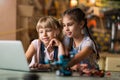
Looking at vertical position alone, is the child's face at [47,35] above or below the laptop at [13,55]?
above

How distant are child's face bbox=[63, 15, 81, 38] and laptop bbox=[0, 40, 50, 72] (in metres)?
0.21

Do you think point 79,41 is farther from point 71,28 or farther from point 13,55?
point 13,55

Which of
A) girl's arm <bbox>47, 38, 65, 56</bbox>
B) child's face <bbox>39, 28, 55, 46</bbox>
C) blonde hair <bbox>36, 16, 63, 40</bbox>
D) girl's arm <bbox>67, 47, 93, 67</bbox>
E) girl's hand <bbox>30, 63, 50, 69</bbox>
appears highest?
blonde hair <bbox>36, 16, 63, 40</bbox>

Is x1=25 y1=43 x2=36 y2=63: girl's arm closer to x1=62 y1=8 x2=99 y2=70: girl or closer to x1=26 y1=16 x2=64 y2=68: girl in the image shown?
x1=26 y1=16 x2=64 y2=68: girl

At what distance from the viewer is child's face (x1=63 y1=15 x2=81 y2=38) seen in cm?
107

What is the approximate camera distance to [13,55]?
991 mm

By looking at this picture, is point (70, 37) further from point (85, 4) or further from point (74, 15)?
point (85, 4)

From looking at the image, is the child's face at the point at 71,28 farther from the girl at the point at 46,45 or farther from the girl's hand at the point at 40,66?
the girl's hand at the point at 40,66

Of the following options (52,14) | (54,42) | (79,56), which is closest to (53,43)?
(54,42)

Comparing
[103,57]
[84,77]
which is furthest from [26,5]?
[103,57]

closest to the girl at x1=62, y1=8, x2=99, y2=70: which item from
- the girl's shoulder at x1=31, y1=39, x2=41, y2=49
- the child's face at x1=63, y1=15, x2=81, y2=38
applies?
the child's face at x1=63, y1=15, x2=81, y2=38

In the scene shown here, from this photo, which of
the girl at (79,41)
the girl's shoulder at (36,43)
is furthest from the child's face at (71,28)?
the girl's shoulder at (36,43)

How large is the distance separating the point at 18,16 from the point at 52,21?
0.30 metres

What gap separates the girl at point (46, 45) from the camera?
1073 millimetres
